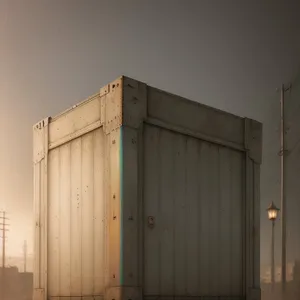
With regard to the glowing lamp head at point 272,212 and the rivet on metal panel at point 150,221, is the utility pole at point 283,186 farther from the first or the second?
the rivet on metal panel at point 150,221

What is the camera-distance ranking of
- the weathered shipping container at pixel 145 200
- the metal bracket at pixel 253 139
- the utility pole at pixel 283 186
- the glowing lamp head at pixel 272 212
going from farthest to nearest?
the utility pole at pixel 283 186, the glowing lamp head at pixel 272 212, the metal bracket at pixel 253 139, the weathered shipping container at pixel 145 200

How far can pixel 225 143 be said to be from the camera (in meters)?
3.83

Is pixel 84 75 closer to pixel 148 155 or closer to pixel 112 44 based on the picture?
pixel 112 44

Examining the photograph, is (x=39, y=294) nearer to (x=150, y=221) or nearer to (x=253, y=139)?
(x=150, y=221)

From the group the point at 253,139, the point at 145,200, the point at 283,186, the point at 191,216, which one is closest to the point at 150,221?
the point at 145,200

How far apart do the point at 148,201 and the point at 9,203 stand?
4.56 m

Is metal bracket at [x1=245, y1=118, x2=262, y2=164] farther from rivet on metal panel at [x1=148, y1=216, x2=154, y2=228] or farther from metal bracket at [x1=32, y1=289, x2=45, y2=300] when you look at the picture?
metal bracket at [x1=32, y1=289, x2=45, y2=300]

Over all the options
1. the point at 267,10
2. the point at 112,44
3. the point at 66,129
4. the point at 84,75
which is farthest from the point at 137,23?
the point at 66,129

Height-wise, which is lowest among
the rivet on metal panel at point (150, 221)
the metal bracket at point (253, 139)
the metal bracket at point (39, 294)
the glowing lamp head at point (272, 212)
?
the metal bracket at point (39, 294)

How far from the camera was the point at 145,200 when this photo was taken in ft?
10.3

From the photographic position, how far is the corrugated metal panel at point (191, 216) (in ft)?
10.5

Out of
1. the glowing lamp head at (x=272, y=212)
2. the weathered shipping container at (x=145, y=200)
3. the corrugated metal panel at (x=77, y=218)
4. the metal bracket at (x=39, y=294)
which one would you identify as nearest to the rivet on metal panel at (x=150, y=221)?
the weathered shipping container at (x=145, y=200)

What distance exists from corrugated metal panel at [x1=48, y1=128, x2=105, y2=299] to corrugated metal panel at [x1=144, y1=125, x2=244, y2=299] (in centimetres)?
37

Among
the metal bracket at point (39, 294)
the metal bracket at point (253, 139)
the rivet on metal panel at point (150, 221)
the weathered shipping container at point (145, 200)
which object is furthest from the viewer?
the metal bracket at point (253, 139)
